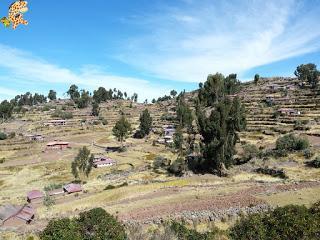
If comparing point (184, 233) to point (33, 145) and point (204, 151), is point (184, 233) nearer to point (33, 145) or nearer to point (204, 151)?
point (204, 151)

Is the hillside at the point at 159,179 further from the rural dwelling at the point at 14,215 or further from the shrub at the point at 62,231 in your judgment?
the shrub at the point at 62,231

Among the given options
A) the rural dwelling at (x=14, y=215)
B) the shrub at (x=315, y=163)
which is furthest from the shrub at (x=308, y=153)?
the rural dwelling at (x=14, y=215)

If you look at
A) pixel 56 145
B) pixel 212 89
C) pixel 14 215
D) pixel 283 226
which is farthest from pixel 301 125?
pixel 283 226

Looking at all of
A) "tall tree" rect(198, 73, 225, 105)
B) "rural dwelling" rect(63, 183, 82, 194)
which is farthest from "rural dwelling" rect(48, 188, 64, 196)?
"tall tree" rect(198, 73, 225, 105)

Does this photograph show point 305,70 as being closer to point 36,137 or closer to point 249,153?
point 249,153

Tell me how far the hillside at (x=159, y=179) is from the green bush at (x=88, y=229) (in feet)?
29.3

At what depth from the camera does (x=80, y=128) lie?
496 ft

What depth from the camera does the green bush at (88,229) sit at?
29828 millimetres

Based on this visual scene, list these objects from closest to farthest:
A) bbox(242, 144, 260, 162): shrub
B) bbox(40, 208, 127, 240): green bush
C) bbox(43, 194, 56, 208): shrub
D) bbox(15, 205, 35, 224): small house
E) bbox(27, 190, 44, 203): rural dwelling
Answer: bbox(40, 208, 127, 240): green bush < bbox(15, 205, 35, 224): small house < bbox(43, 194, 56, 208): shrub < bbox(27, 190, 44, 203): rural dwelling < bbox(242, 144, 260, 162): shrub

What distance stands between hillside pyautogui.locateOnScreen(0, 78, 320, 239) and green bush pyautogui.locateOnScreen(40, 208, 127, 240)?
29.3 feet

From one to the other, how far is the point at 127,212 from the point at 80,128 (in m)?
112

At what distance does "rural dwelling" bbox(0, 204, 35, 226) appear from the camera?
4697 centimetres

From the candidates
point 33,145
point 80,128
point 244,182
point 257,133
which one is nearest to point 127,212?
point 244,182

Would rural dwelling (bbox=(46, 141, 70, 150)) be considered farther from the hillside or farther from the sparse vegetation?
the sparse vegetation
